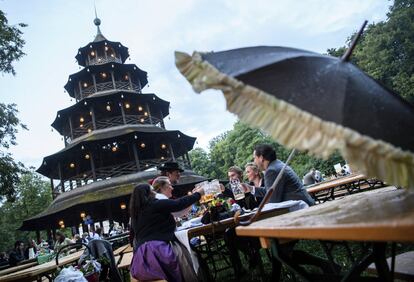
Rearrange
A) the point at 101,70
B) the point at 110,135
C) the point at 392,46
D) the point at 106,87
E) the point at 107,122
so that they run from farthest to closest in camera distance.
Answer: the point at 392,46, the point at 101,70, the point at 106,87, the point at 107,122, the point at 110,135

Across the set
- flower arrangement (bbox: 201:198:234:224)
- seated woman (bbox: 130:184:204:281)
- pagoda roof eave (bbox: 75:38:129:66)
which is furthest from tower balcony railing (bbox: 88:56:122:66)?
flower arrangement (bbox: 201:198:234:224)

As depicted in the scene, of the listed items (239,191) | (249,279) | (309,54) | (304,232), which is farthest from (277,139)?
(249,279)

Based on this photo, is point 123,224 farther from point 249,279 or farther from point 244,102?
point 244,102

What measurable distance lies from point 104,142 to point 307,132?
1973cm

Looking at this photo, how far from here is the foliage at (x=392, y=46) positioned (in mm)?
25844

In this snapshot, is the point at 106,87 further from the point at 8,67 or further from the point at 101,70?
the point at 8,67

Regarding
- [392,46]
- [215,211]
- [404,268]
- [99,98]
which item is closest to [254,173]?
[215,211]

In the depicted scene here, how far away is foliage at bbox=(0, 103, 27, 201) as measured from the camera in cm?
1366

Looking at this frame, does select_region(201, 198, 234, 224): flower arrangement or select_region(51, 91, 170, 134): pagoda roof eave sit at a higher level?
select_region(51, 91, 170, 134): pagoda roof eave

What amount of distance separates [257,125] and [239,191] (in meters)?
2.62

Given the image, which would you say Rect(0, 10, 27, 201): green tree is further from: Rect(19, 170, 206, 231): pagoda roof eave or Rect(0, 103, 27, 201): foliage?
Rect(19, 170, 206, 231): pagoda roof eave

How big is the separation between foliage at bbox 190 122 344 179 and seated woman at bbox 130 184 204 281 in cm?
2692

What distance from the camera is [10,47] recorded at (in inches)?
553

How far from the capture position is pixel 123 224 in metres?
23.3
